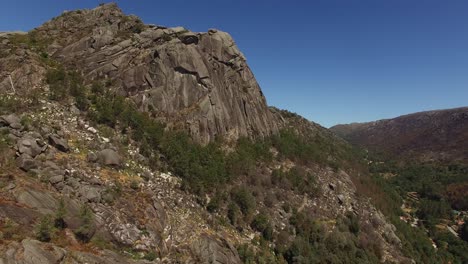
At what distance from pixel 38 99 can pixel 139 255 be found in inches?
825

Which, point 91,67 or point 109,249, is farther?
point 91,67

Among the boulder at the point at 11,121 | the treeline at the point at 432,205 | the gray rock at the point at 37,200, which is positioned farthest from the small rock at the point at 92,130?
the treeline at the point at 432,205

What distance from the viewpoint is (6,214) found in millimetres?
17594

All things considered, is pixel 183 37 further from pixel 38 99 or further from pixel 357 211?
pixel 357 211

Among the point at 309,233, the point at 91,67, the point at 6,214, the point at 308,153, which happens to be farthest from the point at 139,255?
the point at 308,153

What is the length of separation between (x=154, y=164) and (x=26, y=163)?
486 inches

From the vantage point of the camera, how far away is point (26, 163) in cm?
2286

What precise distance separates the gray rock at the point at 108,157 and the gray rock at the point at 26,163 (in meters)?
5.71

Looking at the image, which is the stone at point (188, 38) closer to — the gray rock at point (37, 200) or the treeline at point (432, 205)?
the gray rock at point (37, 200)

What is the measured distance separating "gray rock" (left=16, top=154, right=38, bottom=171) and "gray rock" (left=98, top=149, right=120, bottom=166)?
5.71 metres

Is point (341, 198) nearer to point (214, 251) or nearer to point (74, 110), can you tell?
point (214, 251)

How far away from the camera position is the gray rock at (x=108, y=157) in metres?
28.4

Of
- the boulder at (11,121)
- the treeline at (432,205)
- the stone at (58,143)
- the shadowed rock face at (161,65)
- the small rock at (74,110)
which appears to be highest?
the shadowed rock face at (161,65)

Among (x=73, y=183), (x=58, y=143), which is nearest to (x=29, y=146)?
(x=58, y=143)
